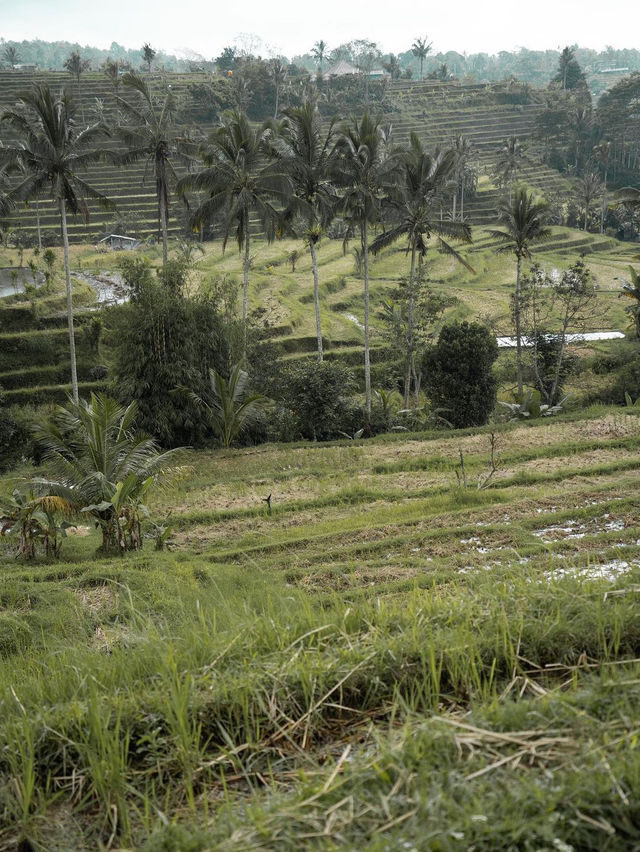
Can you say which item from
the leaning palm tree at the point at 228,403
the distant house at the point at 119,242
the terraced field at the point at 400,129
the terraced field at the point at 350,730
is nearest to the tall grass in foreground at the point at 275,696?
the terraced field at the point at 350,730

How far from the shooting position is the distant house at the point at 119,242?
1960 inches

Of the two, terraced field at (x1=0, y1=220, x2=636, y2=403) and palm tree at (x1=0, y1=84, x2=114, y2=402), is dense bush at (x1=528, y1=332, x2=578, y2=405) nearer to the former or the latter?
terraced field at (x1=0, y1=220, x2=636, y2=403)

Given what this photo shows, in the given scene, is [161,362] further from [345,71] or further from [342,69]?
[342,69]

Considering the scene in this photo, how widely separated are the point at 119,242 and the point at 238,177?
3023cm

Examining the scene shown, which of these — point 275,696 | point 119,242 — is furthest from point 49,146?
point 119,242

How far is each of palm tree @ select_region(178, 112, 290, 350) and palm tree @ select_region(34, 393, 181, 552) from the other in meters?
11.9

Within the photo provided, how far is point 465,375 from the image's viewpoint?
22.3m

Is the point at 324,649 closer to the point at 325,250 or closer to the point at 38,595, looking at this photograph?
the point at 38,595

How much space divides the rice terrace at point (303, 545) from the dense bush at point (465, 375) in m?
0.08

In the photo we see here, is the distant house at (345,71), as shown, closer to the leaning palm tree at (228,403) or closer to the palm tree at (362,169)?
the palm tree at (362,169)

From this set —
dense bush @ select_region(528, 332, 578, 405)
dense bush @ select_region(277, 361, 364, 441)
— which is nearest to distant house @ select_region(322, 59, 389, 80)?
dense bush @ select_region(528, 332, 578, 405)

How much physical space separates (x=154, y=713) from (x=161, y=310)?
62.6 ft


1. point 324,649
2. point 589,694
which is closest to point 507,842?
point 589,694

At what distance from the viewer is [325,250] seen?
5216 cm
